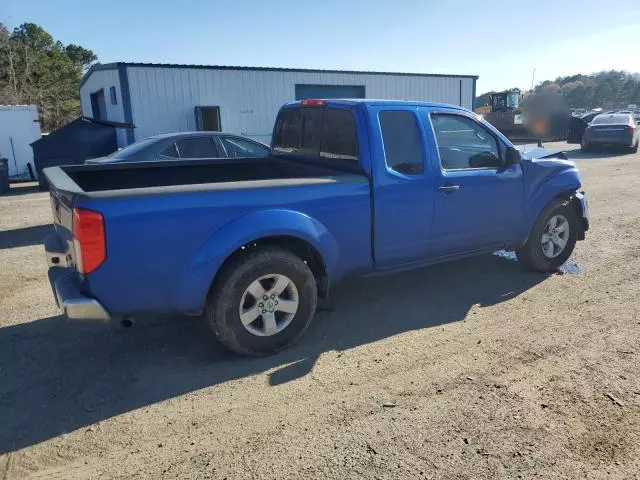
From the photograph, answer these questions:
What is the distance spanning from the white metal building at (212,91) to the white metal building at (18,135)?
8.90 feet

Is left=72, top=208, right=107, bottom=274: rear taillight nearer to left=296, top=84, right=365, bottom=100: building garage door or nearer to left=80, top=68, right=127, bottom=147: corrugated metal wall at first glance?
left=80, top=68, right=127, bottom=147: corrugated metal wall

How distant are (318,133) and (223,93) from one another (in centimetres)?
1378

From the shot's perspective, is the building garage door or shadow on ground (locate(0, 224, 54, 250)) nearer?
shadow on ground (locate(0, 224, 54, 250))

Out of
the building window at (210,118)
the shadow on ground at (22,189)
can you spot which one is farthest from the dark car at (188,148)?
the building window at (210,118)

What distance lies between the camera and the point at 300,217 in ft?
12.4

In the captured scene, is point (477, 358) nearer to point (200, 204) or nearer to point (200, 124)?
point (200, 204)

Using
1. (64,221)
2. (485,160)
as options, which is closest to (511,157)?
(485,160)

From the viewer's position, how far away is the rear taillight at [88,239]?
3.04 m

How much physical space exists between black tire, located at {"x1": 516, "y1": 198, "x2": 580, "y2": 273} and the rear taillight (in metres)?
4.39

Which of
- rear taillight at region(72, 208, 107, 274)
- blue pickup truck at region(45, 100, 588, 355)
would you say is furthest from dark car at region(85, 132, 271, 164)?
rear taillight at region(72, 208, 107, 274)

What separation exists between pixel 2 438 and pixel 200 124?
15.3m

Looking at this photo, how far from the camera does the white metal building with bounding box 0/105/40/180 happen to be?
57.6 feet

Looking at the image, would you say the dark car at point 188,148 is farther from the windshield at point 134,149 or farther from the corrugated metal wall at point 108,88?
the corrugated metal wall at point 108,88

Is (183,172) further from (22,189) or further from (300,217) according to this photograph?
(22,189)
